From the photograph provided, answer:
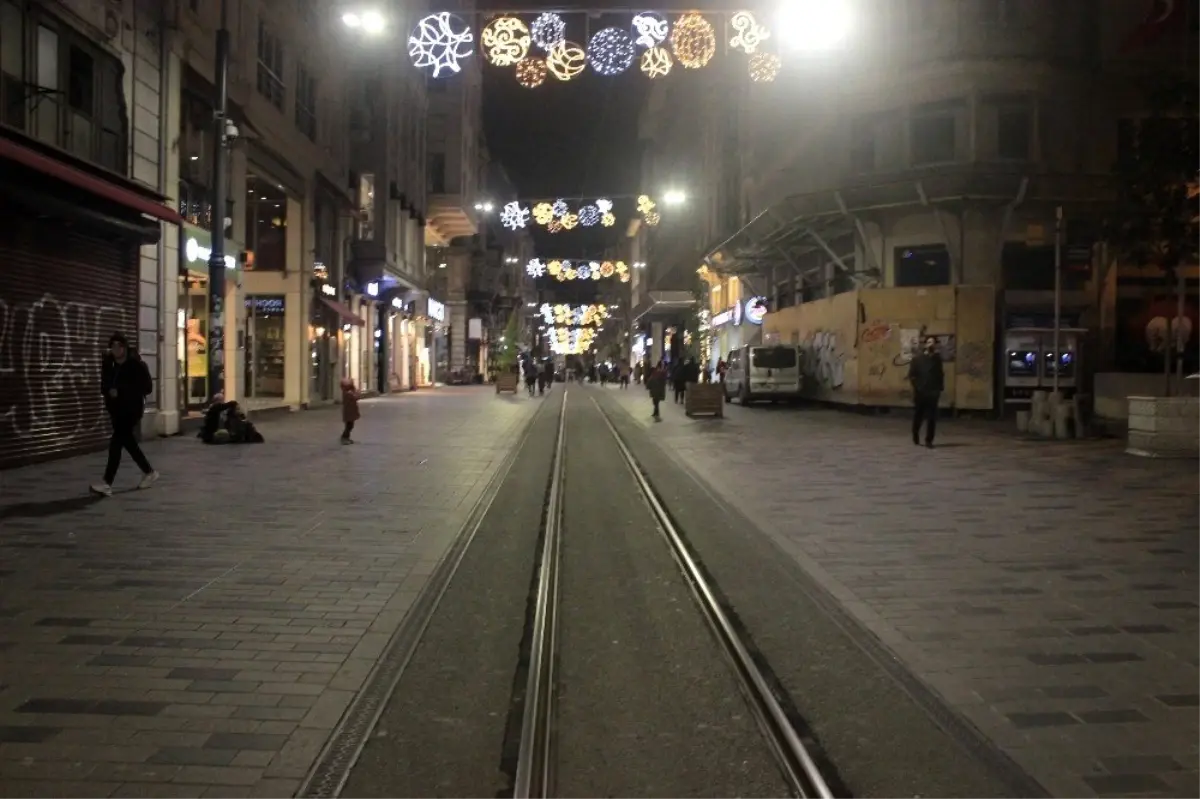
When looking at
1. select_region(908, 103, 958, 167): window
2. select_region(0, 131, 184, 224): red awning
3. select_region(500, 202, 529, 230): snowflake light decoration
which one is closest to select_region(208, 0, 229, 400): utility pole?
select_region(0, 131, 184, 224): red awning

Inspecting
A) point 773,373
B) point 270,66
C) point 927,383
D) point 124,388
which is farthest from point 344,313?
point 124,388

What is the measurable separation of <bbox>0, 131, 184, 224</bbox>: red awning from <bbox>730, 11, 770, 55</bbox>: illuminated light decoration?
917 cm

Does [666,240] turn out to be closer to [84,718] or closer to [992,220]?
[992,220]

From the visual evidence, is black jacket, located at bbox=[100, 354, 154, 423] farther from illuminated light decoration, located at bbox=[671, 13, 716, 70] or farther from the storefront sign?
the storefront sign

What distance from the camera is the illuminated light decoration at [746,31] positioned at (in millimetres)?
18562

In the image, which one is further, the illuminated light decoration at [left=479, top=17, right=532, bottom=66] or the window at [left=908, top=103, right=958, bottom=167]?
the window at [left=908, top=103, right=958, bottom=167]

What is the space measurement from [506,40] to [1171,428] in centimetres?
1170

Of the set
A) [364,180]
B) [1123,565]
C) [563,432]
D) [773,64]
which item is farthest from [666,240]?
[1123,565]

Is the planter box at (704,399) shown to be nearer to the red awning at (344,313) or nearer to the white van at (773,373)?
the white van at (773,373)

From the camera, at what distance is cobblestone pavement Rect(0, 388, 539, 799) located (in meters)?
4.68

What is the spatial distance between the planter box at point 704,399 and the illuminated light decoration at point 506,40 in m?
15.0

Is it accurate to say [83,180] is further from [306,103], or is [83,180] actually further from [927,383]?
[306,103]

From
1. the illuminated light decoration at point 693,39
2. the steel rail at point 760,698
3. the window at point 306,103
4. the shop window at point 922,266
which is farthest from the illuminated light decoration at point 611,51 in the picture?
the shop window at point 922,266

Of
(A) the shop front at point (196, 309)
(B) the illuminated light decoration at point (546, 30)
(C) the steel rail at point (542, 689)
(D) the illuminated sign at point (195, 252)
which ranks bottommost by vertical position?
(C) the steel rail at point (542, 689)
